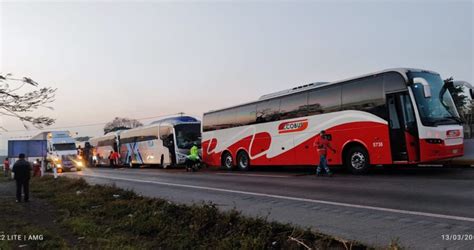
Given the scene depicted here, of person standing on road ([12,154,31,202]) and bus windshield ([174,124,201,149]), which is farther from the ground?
bus windshield ([174,124,201,149])

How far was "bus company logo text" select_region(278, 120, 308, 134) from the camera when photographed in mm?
17453

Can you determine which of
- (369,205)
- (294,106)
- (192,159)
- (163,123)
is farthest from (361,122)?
(163,123)

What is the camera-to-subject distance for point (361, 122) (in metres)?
14.6

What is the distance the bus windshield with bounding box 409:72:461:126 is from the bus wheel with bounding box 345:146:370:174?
2.56 meters

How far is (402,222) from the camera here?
21.9 feet

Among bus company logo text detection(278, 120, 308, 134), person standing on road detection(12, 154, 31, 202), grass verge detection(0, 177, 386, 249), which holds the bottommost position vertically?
grass verge detection(0, 177, 386, 249)

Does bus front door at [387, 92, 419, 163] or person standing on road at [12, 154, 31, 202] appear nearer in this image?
person standing on road at [12, 154, 31, 202]

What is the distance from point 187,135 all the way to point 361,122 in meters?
16.3

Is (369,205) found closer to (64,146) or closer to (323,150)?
(323,150)

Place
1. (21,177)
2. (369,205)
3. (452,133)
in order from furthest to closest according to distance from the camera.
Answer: (452,133), (21,177), (369,205)

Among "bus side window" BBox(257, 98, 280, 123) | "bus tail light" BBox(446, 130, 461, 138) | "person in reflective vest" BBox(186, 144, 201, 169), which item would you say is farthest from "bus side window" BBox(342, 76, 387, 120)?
"person in reflective vest" BBox(186, 144, 201, 169)

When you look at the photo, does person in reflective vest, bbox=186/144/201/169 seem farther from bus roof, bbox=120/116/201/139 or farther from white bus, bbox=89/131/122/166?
white bus, bbox=89/131/122/166

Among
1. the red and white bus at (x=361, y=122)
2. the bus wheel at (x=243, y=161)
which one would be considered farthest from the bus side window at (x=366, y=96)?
the bus wheel at (x=243, y=161)

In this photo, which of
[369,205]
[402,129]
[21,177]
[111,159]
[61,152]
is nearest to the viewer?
[369,205]
